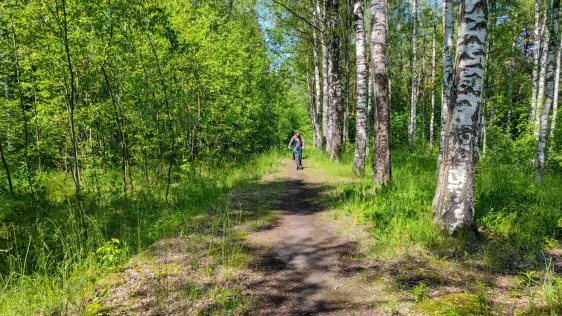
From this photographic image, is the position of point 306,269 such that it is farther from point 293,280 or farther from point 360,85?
point 360,85

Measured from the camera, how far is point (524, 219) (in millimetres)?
4910

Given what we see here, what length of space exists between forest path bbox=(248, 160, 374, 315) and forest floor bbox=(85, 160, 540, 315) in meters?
0.01

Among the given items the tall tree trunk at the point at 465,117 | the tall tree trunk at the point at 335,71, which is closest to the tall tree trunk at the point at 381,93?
the tall tree trunk at the point at 465,117

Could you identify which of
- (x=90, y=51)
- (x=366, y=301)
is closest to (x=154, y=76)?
(x=90, y=51)

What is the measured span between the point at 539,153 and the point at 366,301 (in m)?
8.88

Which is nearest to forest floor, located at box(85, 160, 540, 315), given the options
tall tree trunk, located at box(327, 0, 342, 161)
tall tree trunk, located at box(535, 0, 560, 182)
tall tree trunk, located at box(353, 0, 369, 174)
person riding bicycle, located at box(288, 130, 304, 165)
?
tall tree trunk, located at box(353, 0, 369, 174)

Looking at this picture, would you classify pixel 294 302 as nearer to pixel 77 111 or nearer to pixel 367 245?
pixel 367 245

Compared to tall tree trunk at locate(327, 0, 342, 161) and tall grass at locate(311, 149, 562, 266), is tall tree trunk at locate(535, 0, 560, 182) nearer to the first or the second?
tall grass at locate(311, 149, 562, 266)

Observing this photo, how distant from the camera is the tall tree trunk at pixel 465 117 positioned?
4383mm

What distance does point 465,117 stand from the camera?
4.46 meters

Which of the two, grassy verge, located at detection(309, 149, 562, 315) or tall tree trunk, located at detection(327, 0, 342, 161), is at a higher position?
tall tree trunk, located at detection(327, 0, 342, 161)

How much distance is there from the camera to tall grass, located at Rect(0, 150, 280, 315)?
128 inches

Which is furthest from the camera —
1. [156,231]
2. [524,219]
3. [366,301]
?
[156,231]

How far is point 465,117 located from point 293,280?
3.54m
